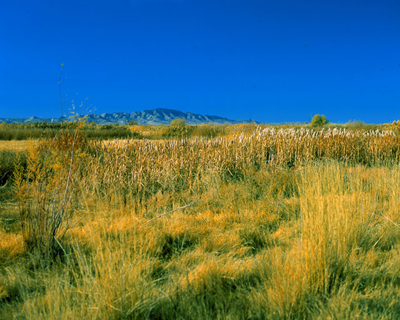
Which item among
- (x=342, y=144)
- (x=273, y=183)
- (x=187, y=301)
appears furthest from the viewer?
(x=342, y=144)

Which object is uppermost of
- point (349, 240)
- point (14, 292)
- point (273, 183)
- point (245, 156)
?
point (245, 156)

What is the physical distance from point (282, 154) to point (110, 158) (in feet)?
13.7

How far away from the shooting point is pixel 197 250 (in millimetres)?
3156

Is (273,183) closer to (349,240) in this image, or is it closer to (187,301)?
(349,240)

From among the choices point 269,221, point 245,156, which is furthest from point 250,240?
point 245,156

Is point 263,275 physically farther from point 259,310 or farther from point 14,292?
point 14,292

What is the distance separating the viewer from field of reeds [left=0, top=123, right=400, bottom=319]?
2.16 metres

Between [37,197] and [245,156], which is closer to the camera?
[37,197]

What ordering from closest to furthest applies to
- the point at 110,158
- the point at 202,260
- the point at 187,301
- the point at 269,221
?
the point at 187,301, the point at 202,260, the point at 269,221, the point at 110,158

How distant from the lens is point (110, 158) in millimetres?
6637

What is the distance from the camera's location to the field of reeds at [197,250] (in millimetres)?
2158

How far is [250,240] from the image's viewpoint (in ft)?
11.7

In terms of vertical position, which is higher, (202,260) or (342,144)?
(342,144)

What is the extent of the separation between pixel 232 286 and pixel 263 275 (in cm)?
31
